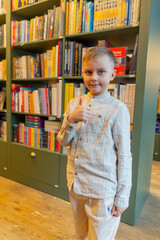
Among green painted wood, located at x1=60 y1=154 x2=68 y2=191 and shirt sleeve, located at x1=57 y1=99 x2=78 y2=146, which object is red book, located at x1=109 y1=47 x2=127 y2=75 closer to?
shirt sleeve, located at x1=57 y1=99 x2=78 y2=146

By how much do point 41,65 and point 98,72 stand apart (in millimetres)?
1430

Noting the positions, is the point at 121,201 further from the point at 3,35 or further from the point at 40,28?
the point at 3,35

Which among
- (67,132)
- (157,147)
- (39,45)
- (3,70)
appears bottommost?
(157,147)

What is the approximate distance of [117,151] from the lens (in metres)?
0.90

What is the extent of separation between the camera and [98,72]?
2.87 feet

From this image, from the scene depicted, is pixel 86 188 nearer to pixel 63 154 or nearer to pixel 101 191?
pixel 101 191

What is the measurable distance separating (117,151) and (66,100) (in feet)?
3.75

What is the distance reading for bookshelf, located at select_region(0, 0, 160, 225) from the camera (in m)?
Result: 1.51

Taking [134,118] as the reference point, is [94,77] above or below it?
above

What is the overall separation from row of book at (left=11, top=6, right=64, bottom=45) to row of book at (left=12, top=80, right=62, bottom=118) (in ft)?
1.76

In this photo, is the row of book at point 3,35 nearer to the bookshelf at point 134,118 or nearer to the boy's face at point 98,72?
the bookshelf at point 134,118

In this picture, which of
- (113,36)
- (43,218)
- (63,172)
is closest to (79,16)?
(113,36)

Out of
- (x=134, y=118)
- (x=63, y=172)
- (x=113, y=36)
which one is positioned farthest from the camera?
(x=63, y=172)

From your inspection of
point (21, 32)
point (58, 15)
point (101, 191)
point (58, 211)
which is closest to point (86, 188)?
point (101, 191)
